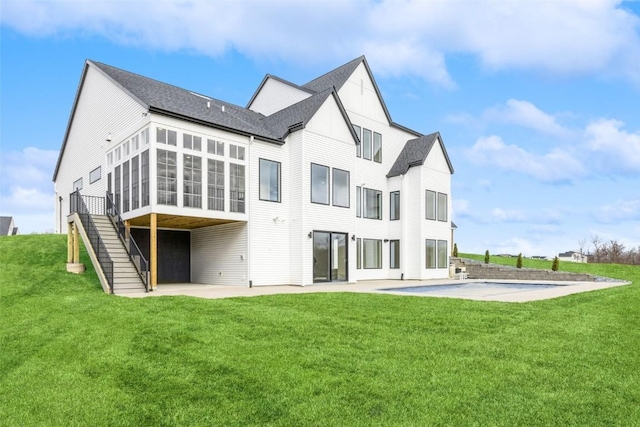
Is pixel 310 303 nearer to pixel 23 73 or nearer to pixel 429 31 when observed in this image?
pixel 429 31

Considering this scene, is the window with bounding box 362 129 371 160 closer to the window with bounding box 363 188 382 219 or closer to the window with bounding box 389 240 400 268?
the window with bounding box 363 188 382 219

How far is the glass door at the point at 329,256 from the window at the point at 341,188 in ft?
4.95

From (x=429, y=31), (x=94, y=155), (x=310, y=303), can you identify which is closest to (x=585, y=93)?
(x=429, y=31)

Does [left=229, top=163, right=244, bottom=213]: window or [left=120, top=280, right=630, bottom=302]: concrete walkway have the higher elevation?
[left=229, top=163, right=244, bottom=213]: window

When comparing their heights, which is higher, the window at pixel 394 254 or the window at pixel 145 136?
the window at pixel 145 136

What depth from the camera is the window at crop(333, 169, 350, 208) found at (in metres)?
19.0

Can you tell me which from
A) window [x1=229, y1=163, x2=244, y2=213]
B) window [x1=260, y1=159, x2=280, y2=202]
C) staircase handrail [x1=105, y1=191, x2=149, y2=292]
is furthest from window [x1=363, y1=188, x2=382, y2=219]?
staircase handrail [x1=105, y1=191, x2=149, y2=292]

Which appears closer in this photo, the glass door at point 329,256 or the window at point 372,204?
the glass door at point 329,256

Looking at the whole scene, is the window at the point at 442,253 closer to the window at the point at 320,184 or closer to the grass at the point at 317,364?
the window at the point at 320,184

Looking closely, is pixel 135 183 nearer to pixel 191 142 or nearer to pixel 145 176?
pixel 145 176

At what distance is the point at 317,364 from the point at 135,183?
12.3m

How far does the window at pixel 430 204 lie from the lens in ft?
76.7

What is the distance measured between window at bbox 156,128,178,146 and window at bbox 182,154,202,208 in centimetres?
65

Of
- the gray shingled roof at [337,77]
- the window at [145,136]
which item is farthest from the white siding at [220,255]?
the gray shingled roof at [337,77]
